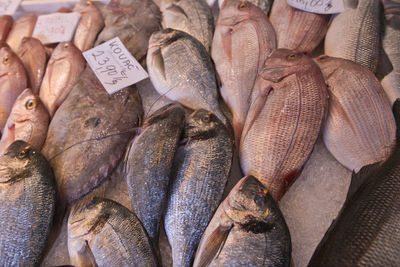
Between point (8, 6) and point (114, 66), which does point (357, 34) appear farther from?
point (8, 6)

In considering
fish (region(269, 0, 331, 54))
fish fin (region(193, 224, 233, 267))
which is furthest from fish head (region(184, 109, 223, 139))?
fish (region(269, 0, 331, 54))

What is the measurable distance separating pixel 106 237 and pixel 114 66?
887 millimetres

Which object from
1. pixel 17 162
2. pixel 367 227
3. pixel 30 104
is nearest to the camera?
pixel 367 227

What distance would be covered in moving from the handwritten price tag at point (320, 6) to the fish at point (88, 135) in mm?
1007

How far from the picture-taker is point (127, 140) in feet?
4.49

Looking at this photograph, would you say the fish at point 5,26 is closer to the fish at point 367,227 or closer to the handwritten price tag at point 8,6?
the handwritten price tag at point 8,6

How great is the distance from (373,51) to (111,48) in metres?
1.37

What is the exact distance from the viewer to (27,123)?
55.1 inches

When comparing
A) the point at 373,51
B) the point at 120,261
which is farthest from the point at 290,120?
the point at 120,261

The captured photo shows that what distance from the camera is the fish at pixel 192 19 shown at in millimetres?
1678

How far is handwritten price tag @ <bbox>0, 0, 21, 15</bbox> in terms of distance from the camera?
1970mm

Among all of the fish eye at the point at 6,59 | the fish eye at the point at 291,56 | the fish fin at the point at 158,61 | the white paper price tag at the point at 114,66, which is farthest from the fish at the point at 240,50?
the fish eye at the point at 6,59

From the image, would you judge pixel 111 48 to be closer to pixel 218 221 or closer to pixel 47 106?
pixel 47 106

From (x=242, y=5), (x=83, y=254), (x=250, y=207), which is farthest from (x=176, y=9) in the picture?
(x=83, y=254)
